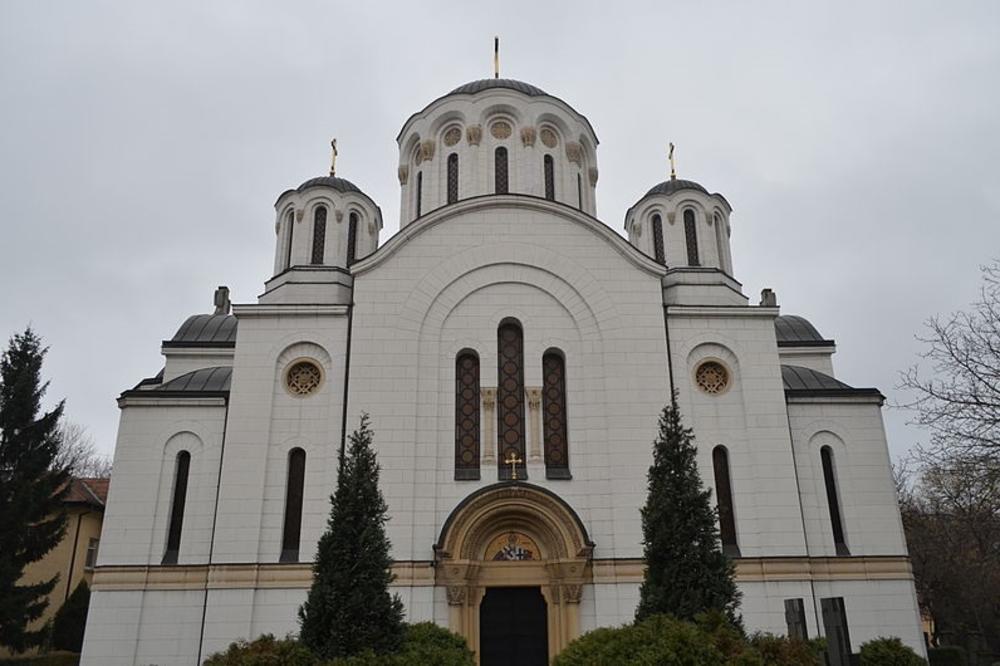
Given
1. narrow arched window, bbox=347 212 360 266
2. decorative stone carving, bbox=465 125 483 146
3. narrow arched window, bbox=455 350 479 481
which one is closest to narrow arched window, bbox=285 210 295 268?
Answer: narrow arched window, bbox=347 212 360 266

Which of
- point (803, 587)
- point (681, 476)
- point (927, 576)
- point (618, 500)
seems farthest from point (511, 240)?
point (927, 576)

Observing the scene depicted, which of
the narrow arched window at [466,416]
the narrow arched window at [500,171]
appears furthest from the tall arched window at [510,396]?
the narrow arched window at [500,171]

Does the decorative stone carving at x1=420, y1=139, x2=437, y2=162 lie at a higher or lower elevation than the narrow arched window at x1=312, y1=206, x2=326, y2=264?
higher

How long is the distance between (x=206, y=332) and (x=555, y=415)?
42.0ft

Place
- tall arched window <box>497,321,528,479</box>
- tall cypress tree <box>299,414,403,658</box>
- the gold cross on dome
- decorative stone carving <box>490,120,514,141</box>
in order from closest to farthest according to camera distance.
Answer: tall cypress tree <box>299,414,403,658</box>
the gold cross on dome
tall arched window <box>497,321,528,479</box>
decorative stone carving <box>490,120,514,141</box>

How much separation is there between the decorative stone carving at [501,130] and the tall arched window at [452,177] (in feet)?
4.43

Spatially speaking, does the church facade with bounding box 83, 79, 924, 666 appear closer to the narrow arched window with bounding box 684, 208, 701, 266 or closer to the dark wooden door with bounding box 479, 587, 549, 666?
the dark wooden door with bounding box 479, 587, 549, 666

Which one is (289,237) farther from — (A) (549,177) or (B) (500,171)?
(A) (549,177)

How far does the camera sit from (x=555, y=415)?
1842 cm

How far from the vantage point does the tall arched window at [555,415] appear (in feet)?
58.7

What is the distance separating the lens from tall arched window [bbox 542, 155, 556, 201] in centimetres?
2266

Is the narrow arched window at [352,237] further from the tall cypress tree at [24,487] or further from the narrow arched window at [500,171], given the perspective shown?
the tall cypress tree at [24,487]

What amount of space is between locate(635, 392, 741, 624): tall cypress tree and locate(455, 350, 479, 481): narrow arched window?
5853 millimetres

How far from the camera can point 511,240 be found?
1961cm
